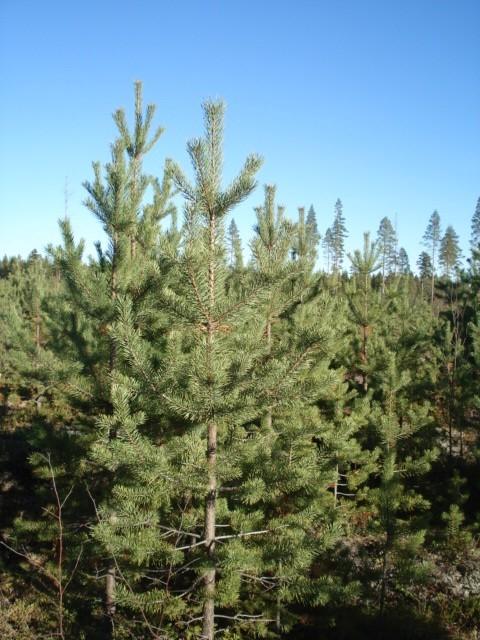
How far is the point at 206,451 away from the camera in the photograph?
16.4 ft

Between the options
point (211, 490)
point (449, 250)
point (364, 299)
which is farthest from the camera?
point (449, 250)

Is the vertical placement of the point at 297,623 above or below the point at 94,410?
below

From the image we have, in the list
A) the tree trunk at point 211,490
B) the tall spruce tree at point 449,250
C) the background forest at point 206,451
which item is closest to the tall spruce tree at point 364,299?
the background forest at point 206,451

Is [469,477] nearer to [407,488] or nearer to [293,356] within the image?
[407,488]

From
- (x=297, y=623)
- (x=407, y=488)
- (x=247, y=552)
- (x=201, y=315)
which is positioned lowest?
(x=297, y=623)

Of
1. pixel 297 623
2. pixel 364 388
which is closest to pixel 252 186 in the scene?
pixel 297 623

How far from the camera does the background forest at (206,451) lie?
4363mm

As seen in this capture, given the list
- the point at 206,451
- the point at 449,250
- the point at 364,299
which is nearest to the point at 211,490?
the point at 206,451

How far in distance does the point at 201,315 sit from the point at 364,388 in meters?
11.3

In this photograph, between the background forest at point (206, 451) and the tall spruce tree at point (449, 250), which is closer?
the background forest at point (206, 451)

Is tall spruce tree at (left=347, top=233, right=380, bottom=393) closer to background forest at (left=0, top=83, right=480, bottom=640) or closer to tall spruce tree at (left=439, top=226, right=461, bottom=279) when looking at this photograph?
background forest at (left=0, top=83, right=480, bottom=640)

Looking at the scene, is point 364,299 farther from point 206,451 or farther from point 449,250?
point 449,250

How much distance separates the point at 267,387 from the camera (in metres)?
4.55

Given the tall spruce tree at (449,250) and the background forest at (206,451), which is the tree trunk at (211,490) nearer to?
the background forest at (206,451)
